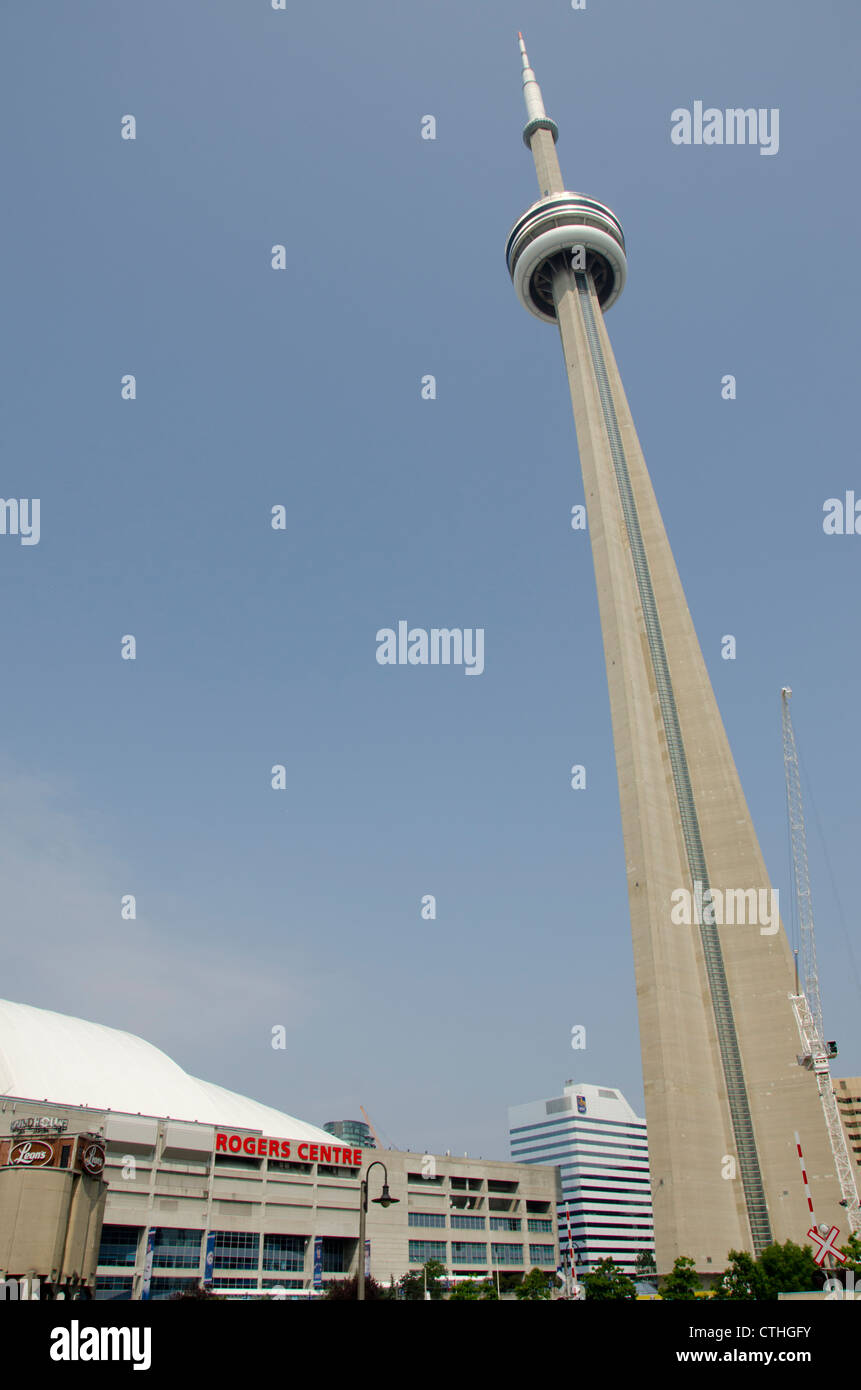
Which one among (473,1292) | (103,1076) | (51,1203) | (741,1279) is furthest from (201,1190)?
(741,1279)

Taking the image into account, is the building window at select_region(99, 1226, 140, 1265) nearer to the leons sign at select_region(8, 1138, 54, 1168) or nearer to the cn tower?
the leons sign at select_region(8, 1138, 54, 1168)

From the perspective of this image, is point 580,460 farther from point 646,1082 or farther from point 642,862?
point 646,1082

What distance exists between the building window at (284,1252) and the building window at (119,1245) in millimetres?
14875

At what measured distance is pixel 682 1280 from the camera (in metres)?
67.6

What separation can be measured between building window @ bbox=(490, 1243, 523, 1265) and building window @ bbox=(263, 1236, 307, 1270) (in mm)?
28864

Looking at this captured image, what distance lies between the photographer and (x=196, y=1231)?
89875 mm

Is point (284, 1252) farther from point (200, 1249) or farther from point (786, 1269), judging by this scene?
point (786, 1269)

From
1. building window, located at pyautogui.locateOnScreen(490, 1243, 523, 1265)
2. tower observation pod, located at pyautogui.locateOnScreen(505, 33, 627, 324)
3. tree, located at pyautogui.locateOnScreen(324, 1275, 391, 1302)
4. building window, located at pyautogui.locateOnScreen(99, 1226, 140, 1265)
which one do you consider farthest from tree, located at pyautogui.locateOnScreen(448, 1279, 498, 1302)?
tower observation pod, located at pyautogui.locateOnScreen(505, 33, 627, 324)

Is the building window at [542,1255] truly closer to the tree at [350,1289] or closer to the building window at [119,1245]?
the tree at [350,1289]

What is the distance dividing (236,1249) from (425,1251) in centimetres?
2584

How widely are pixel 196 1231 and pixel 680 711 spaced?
7508cm
